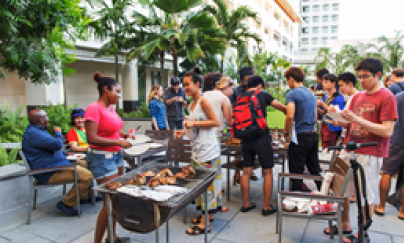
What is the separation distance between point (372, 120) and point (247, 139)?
150cm

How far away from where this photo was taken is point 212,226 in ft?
11.9

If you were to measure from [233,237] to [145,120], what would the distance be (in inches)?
301

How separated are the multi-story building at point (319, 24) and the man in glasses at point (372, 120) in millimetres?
82184

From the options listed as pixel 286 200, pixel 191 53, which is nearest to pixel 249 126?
pixel 286 200

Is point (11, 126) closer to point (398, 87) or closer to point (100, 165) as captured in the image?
point (100, 165)

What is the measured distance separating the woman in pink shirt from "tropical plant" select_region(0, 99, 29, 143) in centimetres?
392

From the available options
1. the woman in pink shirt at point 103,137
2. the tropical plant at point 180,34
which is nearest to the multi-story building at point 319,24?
the tropical plant at point 180,34

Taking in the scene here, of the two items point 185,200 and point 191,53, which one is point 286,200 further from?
point 191,53

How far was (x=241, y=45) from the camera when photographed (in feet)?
44.7

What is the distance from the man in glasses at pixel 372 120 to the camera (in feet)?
9.27

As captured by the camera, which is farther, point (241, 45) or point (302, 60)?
point (302, 60)

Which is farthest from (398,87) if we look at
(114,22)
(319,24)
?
(319,24)

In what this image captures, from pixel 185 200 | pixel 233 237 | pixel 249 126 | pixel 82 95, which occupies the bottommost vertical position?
pixel 233 237

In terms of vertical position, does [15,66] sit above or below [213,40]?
below
